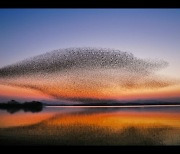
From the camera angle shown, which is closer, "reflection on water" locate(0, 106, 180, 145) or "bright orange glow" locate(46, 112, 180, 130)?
"reflection on water" locate(0, 106, 180, 145)

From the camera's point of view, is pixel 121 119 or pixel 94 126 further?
pixel 121 119

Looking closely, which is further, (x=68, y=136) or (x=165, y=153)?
(x=68, y=136)

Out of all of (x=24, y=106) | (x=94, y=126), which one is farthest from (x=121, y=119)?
(x=24, y=106)

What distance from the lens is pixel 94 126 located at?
2.98m

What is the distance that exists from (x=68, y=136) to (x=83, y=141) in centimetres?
18

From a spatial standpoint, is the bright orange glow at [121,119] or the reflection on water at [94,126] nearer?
the reflection on water at [94,126]

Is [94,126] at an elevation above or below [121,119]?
below

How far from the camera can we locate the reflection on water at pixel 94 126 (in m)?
2.86

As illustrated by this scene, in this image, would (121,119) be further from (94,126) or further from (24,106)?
(24,106)

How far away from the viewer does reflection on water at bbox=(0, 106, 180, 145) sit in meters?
2.86
